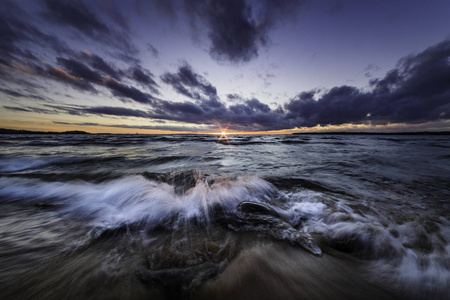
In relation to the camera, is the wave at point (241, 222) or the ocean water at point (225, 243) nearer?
the ocean water at point (225, 243)

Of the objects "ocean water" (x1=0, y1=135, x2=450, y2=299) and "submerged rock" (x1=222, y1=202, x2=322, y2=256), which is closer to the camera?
"ocean water" (x1=0, y1=135, x2=450, y2=299)

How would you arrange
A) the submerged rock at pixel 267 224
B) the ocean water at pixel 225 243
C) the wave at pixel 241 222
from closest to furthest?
the ocean water at pixel 225 243, the wave at pixel 241 222, the submerged rock at pixel 267 224

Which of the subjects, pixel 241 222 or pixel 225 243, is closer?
pixel 225 243

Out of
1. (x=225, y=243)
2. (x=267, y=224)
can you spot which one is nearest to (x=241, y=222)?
(x=267, y=224)

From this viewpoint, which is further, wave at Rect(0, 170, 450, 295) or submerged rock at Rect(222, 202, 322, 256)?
submerged rock at Rect(222, 202, 322, 256)

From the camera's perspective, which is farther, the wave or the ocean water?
the wave

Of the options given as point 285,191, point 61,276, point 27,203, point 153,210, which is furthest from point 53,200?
point 285,191

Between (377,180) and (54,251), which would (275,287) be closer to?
(54,251)

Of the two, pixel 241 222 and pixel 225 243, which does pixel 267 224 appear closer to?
pixel 241 222

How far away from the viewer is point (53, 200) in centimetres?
328

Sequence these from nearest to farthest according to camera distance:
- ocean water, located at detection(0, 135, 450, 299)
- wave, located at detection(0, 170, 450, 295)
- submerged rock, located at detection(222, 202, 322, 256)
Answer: ocean water, located at detection(0, 135, 450, 299), wave, located at detection(0, 170, 450, 295), submerged rock, located at detection(222, 202, 322, 256)

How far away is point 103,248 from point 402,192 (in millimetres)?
5811

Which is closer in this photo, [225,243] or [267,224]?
[225,243]

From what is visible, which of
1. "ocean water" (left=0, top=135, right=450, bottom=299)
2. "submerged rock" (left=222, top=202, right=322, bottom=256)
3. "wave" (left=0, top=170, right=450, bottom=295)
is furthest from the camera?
"submerged rock" (left=222, top=202, right=322, bottom=256)
